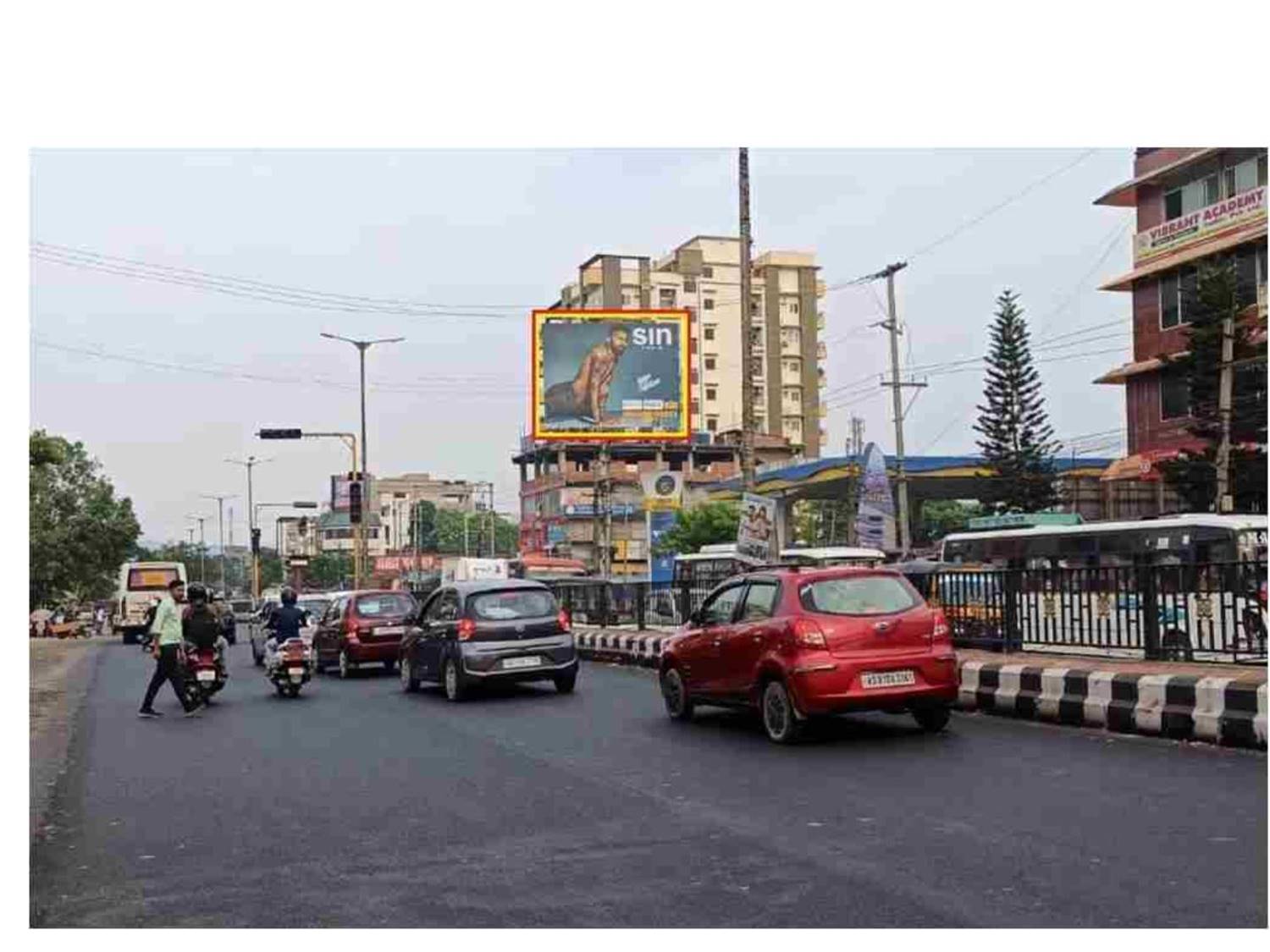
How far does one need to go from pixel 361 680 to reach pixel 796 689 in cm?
1292

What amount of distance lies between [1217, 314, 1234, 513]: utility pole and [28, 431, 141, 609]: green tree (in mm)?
47774

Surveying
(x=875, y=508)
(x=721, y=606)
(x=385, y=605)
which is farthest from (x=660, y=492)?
(x=721, y=606)

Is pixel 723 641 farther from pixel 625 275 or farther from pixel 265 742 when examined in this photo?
pixel 625 275

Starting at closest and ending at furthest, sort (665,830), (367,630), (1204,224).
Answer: (665,830) < (367,630) < (1204,224)

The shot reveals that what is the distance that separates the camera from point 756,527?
74.7 feet

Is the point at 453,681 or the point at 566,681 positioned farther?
the point at 566,681

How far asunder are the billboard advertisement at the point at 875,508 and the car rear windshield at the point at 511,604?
10.6m

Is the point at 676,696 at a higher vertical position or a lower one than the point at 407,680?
higher

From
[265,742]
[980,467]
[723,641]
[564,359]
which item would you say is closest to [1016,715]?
[723,641]

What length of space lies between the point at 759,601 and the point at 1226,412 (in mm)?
32952

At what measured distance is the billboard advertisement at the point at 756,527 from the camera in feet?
74.5

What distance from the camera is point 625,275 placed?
110 metres

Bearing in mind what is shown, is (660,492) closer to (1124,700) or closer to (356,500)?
(356,500)

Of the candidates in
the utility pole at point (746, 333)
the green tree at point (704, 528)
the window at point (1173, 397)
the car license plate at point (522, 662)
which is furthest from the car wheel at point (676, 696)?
the green tree at point (704, 528)
